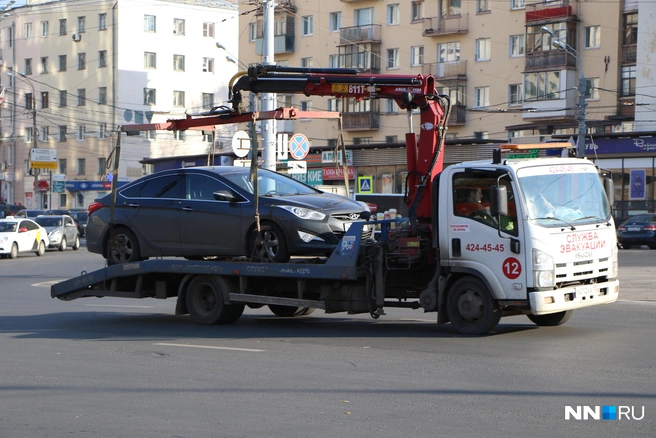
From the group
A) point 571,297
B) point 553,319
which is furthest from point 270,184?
point 571,297

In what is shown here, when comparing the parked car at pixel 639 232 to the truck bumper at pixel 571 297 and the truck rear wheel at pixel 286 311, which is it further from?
the truck bumper at pixel 571 297

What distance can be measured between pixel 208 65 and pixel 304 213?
231 feet

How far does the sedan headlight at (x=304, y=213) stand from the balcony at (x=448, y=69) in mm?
46822

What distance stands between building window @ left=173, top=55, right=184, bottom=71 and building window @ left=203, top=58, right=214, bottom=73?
2270 mm

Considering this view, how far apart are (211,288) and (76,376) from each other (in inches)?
180

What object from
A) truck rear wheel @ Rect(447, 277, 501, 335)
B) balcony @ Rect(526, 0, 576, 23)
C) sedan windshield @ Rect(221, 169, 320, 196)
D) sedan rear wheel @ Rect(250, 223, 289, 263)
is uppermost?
balcony @ Rect(526, 0, 576, 23)

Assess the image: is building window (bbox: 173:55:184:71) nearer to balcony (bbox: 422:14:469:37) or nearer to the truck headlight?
balcony (bbox: 422:14:469:37)

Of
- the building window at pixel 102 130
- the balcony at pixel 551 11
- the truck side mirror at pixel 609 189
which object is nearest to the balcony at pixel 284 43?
the balcony at pixel 551 11

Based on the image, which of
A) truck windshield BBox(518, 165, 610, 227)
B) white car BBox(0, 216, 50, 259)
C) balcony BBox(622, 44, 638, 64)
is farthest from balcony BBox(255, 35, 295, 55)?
truck windshield BBox(518, 165, 610, 227)

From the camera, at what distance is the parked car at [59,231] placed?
42312mm

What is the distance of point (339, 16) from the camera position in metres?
64.2

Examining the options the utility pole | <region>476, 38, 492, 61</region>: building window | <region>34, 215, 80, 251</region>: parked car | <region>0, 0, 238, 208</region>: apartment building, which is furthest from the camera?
<region>0, 0, 238, 208</region>: apartment building

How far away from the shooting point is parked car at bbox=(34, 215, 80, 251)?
42312 millimetres

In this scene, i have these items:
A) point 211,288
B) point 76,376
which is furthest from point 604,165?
point 76,376
